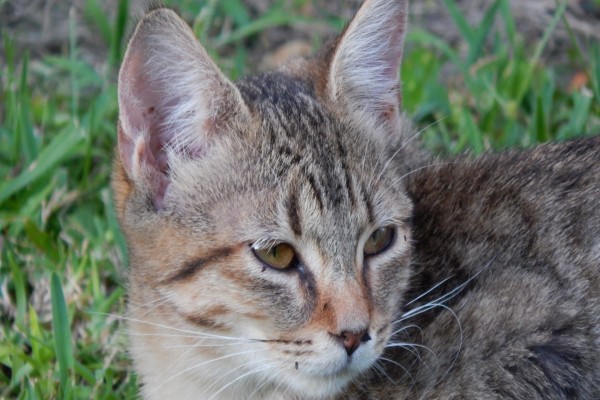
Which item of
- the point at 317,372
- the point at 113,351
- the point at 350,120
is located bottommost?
the point at 113,351

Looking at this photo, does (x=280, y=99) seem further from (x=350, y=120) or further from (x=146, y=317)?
(x=146, y=317)

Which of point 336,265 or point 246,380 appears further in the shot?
point 246,380

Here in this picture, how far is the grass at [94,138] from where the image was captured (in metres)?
4.33

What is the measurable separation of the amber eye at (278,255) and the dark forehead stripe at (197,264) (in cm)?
10

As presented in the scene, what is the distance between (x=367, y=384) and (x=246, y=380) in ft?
1.40

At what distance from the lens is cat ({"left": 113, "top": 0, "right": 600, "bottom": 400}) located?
3422 millimetres

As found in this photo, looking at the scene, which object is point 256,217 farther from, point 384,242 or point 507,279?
point 507,279

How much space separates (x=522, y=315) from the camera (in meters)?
3.76

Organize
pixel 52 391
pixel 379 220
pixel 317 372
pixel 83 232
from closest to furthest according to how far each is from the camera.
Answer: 1. pixel 317 372
2. pixel 379 220
3. pixel 52 391
4. pixel 83 232

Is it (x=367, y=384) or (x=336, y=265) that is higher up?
(x=336, y=265)

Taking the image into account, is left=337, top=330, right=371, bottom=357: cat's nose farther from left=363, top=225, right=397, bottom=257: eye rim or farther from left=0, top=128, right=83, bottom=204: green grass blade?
left=0, top=128, right=83, bottom=204: green grass blade

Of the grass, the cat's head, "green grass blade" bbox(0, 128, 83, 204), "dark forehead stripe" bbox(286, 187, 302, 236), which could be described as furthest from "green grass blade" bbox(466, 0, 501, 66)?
"dark forehead stripe" bbox(286, 187, 302, 236)

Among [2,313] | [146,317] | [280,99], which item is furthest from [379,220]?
[2,313]

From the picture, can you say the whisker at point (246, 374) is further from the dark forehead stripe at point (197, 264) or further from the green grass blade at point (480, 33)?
the green grass blade at point (480, 33)
